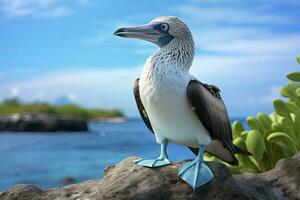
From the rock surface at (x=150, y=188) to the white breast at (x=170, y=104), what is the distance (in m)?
0.23

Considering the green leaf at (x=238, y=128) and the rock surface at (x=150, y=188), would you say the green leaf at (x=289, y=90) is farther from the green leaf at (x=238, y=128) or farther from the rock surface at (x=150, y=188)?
the rock surface at (x=150, y=188)

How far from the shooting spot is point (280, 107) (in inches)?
189

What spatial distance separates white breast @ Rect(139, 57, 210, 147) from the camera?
10.1 ft

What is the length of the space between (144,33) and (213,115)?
2.25 ft

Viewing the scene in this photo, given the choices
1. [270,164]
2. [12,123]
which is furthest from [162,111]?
[12,123]

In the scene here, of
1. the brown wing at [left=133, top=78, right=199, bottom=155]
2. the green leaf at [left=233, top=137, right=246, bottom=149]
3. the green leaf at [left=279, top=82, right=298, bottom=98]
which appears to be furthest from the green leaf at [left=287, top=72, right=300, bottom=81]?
the brown wing at [left=133, top=78, right=199, bottom=155]

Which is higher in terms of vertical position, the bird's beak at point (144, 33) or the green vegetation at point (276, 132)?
the bird's beak at point (144, 33)

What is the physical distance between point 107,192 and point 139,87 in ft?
2.29

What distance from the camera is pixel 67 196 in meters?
3.40

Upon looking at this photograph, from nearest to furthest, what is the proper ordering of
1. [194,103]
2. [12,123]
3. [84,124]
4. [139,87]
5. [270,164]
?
[194,103], [139,87], [270,164], [12,123], [84,124]

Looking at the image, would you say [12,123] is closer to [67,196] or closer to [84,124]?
[84,124]

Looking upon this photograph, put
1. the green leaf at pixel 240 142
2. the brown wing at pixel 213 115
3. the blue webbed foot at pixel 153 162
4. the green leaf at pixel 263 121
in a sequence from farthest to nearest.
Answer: the green leaf at pixel 263 121 < the green leaf at pixel 240 142 < the blue webbed foot at pixel 153 162 < the brown wing at pixel 213 115

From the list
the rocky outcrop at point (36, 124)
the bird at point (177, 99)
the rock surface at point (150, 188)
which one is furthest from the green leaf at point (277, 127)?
the rocky outcrop at point (36, 124)

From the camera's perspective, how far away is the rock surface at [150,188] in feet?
10.1
